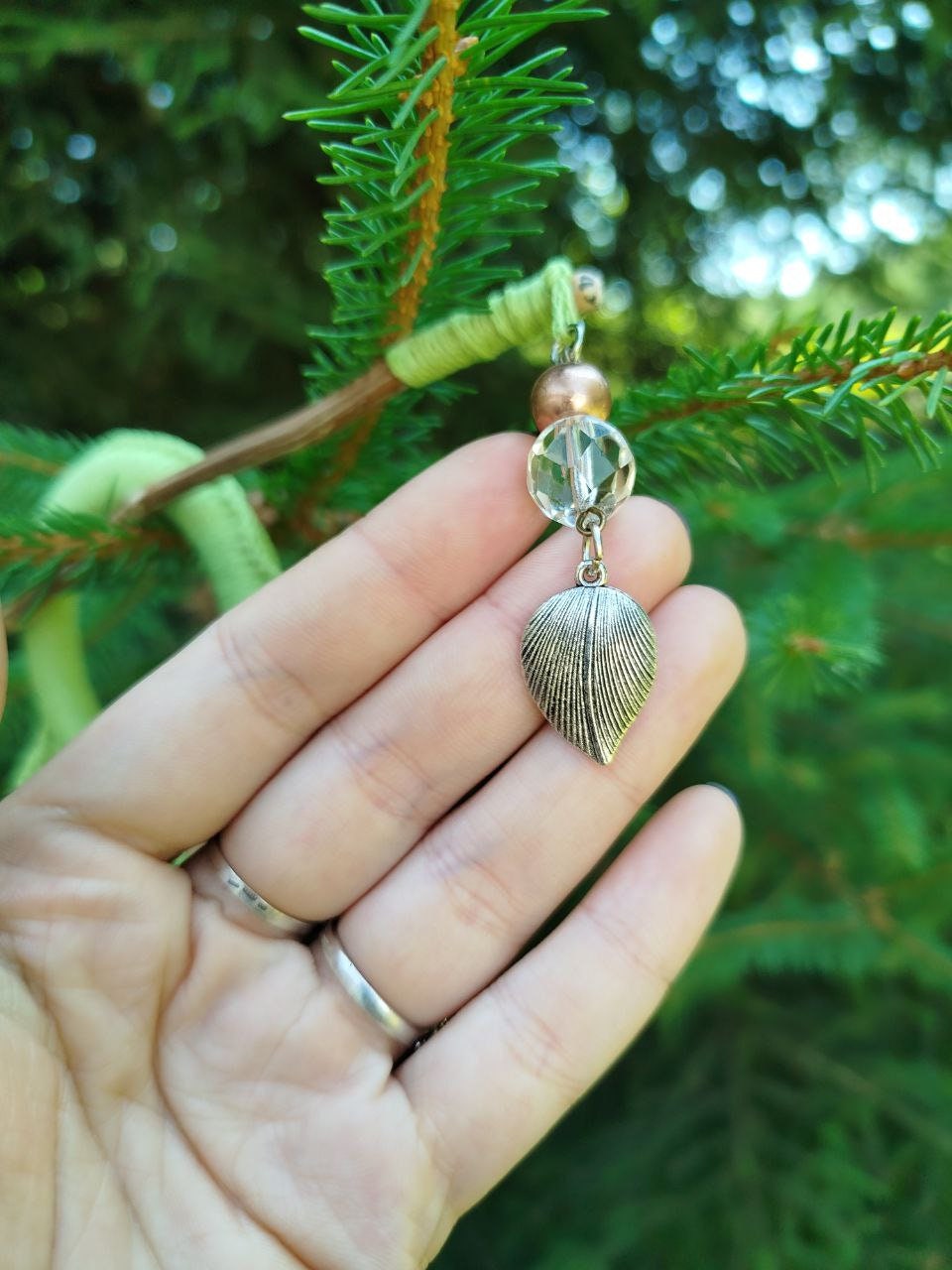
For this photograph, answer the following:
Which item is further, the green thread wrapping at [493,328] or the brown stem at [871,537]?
the brown stem at [871,537]

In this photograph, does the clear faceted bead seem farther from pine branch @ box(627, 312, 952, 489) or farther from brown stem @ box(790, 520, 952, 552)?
brown stem @ box(790, 520, 952, 552)

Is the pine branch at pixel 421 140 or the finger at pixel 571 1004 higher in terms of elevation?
the pine branch at pixel 421 140

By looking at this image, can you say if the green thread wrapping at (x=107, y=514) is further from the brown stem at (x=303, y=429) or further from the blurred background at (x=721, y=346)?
the blurred background at (x=721, y=346)

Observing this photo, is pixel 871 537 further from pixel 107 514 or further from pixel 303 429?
pixel 107 514

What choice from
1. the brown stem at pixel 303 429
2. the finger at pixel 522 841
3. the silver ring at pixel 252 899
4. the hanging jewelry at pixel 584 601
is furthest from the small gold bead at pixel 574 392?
the silver ring at pixel 252 899

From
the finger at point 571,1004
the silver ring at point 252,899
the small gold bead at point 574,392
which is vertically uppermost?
the small gold bead at point 574,392

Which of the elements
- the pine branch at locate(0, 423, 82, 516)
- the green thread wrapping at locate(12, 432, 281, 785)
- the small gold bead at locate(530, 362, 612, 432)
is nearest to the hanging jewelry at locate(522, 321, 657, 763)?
the small gold bead at locate(530, 362, 612, 432)
